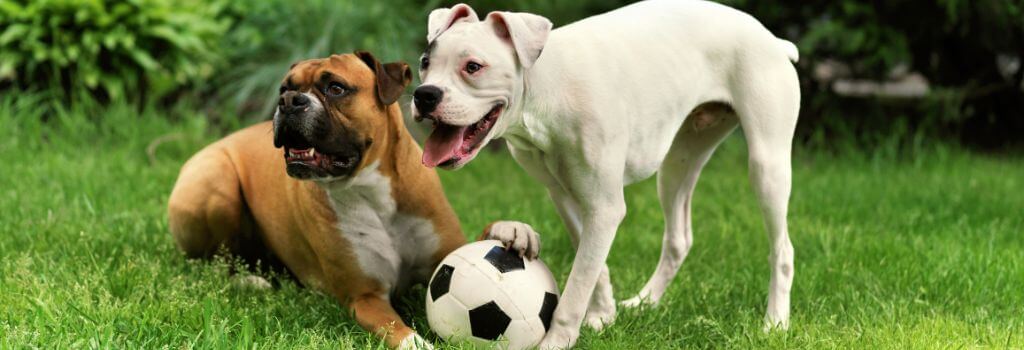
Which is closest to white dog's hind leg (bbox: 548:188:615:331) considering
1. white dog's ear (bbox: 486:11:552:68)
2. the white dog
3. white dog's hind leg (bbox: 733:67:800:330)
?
the white dog

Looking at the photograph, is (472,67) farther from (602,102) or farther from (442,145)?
(602,102)

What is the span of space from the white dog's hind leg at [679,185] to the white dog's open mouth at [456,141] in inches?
41.5

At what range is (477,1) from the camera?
8219 mm

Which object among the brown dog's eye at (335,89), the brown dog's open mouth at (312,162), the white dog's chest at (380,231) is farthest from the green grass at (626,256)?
the brown dog's eye at (335,89)

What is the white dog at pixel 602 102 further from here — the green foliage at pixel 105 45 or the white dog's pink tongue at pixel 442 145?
the green foliage at pixel 105 45

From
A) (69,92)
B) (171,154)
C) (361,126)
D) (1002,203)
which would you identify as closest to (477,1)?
(171,154)

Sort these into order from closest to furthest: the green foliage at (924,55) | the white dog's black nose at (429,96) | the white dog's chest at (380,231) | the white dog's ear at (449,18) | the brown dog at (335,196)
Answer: the white dog's black nose at (429,96)
the white dog's ear at (449,18)
the brown dog at (335,196)
the white dog's chest at (380,231)
the green foliage at (924,55)

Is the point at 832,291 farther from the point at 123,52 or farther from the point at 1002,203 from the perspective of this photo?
the point at 123,52

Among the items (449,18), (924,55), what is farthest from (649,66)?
(924,55)

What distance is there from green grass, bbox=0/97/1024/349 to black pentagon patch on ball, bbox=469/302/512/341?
13.5 inches

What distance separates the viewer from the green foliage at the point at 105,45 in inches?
292

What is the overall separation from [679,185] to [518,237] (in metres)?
0.86

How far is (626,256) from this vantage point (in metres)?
5.07

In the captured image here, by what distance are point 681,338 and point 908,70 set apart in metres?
5.28
